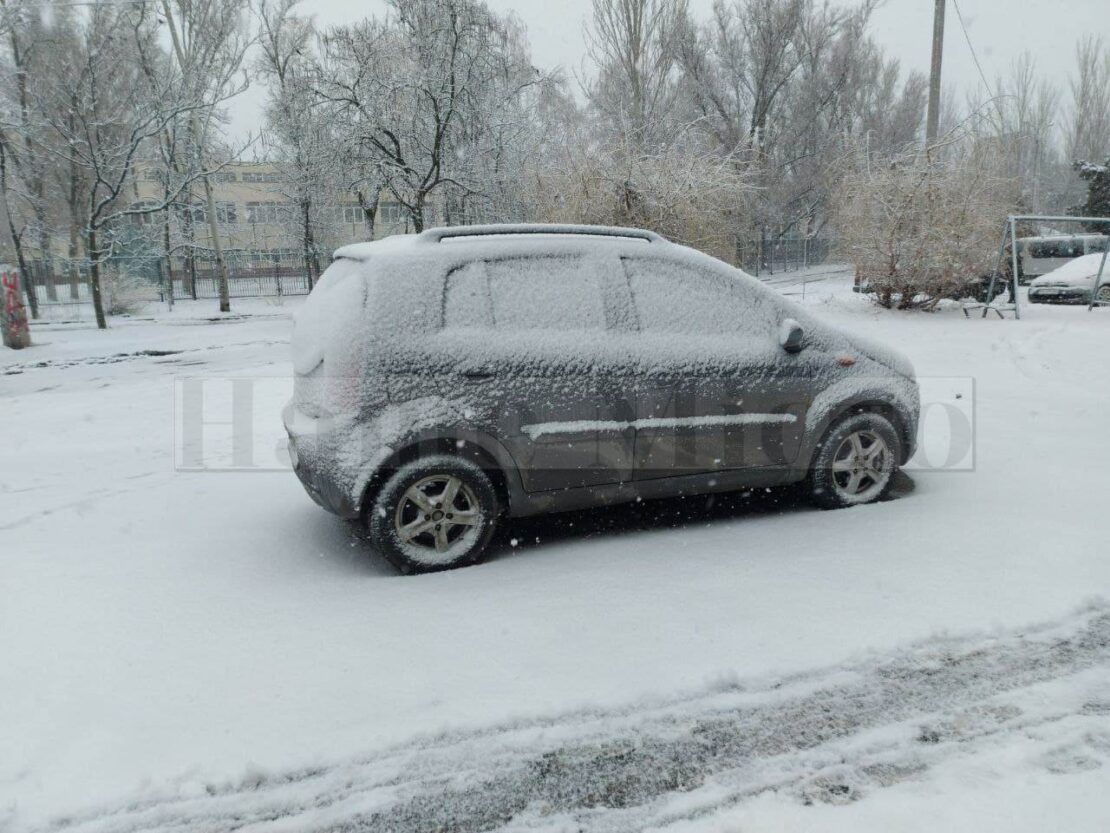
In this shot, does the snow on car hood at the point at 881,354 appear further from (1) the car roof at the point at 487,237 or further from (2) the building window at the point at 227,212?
(2) the building window at the point at 227,212

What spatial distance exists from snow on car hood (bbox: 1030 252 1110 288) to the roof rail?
14308mm

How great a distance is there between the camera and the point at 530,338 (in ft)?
12.4

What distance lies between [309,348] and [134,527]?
1731mm

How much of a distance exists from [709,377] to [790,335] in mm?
540

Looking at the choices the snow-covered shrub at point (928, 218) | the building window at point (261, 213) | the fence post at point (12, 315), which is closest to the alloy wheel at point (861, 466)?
the snow-covered shrub at point (928, 218)

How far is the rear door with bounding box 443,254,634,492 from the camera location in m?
3.70

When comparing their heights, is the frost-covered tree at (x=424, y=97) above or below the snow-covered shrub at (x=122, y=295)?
above

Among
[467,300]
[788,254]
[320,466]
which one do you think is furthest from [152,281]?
[467,300]

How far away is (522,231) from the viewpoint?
165 inches

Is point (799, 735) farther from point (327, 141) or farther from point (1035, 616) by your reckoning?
point (327, 141)

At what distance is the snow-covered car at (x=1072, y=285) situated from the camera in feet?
48.0

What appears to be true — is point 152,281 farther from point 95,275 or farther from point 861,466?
point 861,466

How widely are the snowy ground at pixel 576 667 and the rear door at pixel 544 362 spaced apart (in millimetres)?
534

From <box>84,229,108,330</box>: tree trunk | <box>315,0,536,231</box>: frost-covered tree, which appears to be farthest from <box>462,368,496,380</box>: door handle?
<box>84,229,108,330</box>: tree trunk
